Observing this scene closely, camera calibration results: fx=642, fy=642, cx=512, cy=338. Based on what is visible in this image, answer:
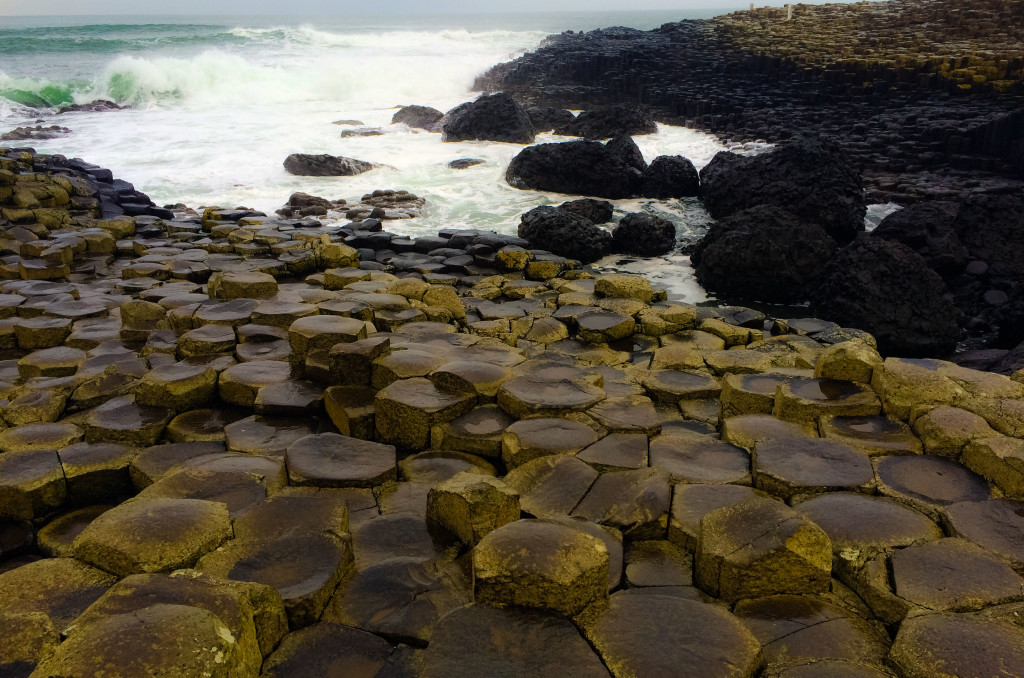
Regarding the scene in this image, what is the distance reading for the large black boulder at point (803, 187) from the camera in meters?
10.1

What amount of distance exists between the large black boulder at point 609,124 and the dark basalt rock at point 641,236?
9133mm

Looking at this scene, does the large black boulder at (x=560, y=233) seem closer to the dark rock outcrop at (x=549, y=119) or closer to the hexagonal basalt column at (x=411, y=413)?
the hexagonal basalt column at (x=411, y=413)

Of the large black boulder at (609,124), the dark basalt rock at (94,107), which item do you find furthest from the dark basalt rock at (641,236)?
the dark basalt rock at (94,107)

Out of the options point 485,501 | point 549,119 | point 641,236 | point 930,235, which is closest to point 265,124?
point 549,119

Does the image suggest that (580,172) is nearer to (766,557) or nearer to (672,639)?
(766,557)

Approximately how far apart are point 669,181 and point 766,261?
5.11 m

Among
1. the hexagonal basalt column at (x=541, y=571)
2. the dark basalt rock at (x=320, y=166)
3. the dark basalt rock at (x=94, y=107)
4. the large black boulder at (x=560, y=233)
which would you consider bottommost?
the large black boulder at (x=560, y=233)

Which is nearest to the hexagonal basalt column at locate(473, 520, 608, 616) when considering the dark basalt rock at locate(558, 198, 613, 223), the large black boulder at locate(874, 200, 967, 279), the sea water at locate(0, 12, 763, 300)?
the sea water at locate(0, 12, 763, 300)

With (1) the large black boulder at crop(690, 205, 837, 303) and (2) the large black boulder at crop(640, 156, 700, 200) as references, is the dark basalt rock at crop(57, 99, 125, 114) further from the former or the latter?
(1) the large black boulder at crop(690, 205, 837, 303)

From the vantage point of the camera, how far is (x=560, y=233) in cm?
854

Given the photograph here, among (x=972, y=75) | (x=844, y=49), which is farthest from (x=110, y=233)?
(x=844, y=49)

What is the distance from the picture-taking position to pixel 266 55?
4019cm

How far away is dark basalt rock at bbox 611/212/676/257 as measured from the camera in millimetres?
9555

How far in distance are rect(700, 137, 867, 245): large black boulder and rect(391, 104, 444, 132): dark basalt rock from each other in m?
11.5
